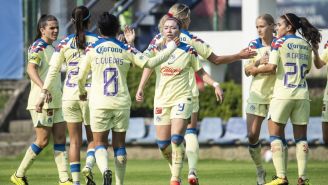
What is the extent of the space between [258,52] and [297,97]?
1031 mm

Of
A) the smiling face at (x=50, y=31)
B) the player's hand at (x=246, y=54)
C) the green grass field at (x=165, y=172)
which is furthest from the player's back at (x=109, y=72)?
the green grass field at (x=165, y=172)

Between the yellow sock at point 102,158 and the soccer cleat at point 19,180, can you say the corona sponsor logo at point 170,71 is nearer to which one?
the yellow sock at point 102,158

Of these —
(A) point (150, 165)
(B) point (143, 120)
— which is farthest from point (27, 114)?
(A) point (150, 165)

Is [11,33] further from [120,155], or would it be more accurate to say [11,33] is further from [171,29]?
[120,155]

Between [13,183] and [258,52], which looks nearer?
[258,52]

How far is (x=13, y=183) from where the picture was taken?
58.4 feet

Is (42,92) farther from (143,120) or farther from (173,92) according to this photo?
(143,120)

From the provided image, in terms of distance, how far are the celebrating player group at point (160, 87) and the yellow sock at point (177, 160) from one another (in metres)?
0.01

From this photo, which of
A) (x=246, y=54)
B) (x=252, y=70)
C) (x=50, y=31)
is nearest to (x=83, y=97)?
(x=50, y=31)

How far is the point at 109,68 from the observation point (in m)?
14.7

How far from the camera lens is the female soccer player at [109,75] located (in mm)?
14703

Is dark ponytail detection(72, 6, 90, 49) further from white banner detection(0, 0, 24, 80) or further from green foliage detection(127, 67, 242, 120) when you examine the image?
white banner detection(0, 0, 24, 80)

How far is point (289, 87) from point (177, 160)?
1.75 m

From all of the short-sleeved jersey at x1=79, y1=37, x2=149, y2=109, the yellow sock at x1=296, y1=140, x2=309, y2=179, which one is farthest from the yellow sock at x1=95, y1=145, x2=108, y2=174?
the yellow sock at x1=296, y1=140, x2=309, y2=179
